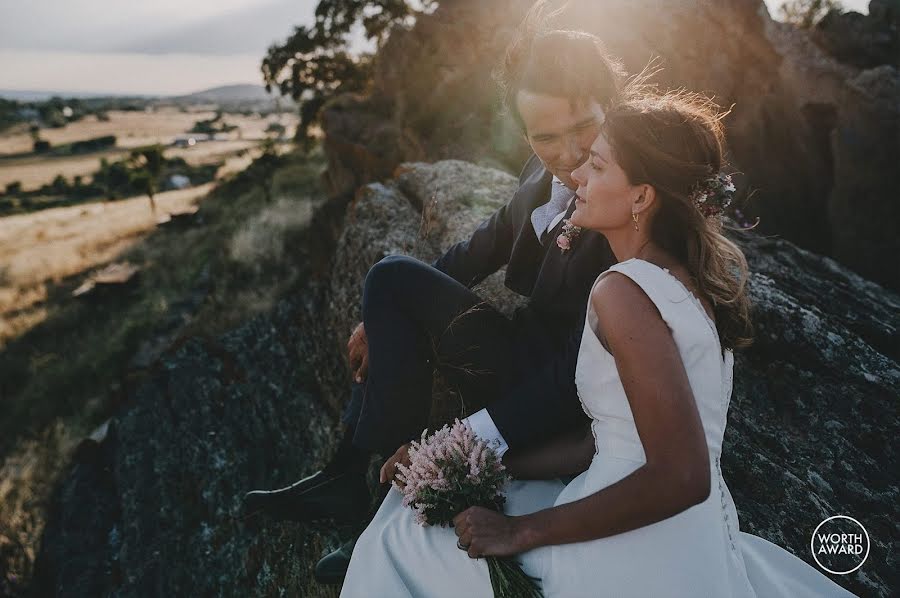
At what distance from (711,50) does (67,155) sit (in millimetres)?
76366

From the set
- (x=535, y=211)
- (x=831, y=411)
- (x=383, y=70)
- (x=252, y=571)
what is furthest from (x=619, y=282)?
(x=383, y=70)

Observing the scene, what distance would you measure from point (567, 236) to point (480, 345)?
2.28 ft

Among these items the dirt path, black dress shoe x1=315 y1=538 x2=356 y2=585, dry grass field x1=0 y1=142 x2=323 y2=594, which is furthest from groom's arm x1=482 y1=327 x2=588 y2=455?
the dirt path

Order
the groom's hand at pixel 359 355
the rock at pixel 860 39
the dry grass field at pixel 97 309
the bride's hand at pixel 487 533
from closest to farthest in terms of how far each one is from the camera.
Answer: the bride's hand at pixel 487 533
the groom's hand at pixel 359 355
the dry grass field at pixel 97 309
the rock at pixel 860 39

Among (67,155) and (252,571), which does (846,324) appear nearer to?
(252,571)

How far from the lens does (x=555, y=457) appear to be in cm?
236

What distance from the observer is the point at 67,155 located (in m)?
64.2

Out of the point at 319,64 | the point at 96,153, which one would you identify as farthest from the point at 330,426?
the point at 96,153

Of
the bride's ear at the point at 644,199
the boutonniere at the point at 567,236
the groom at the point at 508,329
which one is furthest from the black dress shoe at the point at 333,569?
the bride's ear at the point at 644,199

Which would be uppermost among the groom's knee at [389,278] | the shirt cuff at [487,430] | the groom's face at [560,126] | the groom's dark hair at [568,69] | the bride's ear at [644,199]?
the groom's dark hair at [568,69]

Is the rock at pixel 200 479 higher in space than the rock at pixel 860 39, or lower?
lower

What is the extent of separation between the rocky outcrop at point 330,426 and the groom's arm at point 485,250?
19.4 inches

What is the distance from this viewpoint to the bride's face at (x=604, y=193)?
191 centimetres

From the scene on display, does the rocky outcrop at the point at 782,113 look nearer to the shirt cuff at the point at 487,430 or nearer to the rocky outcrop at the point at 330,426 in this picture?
the rocky outcrop at the point at 330,426
